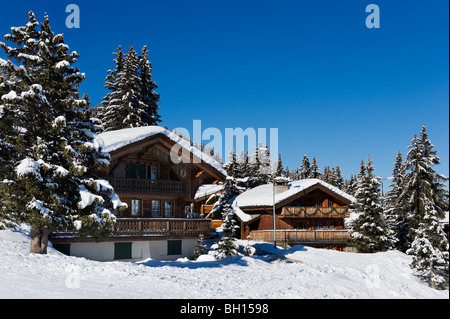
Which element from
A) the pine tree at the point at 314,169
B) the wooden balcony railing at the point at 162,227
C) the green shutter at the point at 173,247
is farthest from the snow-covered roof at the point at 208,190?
the pine tree at the point at 314,169

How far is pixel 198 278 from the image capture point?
1953cm

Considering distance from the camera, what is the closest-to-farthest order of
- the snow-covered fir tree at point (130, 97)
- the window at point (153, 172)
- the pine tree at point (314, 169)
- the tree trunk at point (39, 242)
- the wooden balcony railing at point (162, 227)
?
the tree trunk at point (39, 242) → the wooden balcony railing at point (162, 227) → the window at point (153, 172) → the snow-covered fir tree at point (130, 97) → the pine tree at point (314, 169)

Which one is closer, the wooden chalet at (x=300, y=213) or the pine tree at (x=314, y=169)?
the wooden chalet at (x=300, y=213)

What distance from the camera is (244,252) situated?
31.7 meters

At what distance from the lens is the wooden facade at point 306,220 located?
3881 cm

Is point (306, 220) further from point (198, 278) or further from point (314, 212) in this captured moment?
point (198, 278)

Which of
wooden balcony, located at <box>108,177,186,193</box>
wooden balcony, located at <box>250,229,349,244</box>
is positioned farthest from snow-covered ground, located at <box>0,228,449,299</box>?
wooden balcony, located at <box>250,229,349,244</box>

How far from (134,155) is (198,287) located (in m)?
14.2

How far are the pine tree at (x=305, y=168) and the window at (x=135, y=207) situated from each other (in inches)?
2514

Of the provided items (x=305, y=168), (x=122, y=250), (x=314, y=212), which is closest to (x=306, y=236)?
(x=314, y=212)

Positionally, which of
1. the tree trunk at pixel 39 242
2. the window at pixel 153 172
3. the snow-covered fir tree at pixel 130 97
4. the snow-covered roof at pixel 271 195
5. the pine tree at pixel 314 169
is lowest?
the tree trunk at pixel 39 242

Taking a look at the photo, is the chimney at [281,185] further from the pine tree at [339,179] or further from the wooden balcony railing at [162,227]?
the pine tree at [339,179]

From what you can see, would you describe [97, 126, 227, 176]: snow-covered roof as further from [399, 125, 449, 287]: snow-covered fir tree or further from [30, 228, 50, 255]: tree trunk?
[399, 125, 449, 287]: snow-covered fir tree

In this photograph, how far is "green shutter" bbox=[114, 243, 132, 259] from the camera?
26.9 metres
